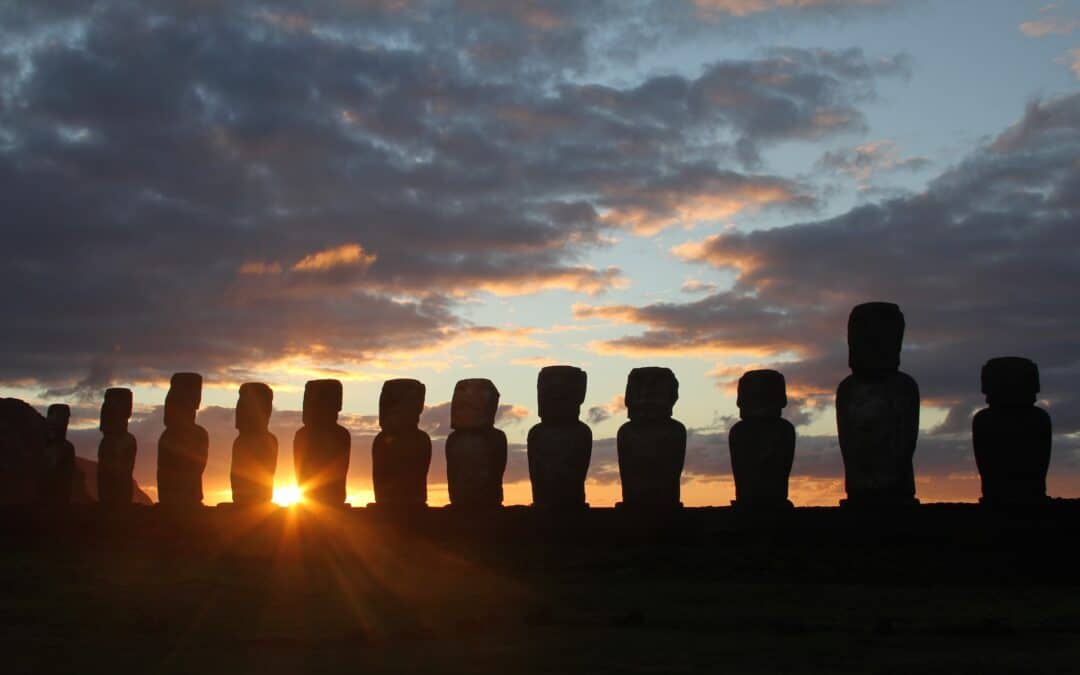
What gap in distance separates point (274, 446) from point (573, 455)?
6420 millimetres

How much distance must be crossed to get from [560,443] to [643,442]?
3.73 ft

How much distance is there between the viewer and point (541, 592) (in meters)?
13.1

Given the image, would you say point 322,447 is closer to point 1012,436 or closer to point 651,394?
point 651,394

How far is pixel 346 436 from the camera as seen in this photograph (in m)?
19.1

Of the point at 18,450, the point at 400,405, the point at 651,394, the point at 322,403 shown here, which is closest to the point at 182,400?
the point at 322,403

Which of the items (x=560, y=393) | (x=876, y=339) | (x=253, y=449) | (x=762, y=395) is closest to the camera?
(x=876, y=339)

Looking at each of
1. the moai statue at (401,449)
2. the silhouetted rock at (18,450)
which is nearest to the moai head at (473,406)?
the moai statue at (401,449)

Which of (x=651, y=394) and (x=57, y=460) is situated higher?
(x=651, y=394)

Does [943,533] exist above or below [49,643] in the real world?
above

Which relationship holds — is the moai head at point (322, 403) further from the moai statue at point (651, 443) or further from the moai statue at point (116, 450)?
the moai statue at point (116, 450)

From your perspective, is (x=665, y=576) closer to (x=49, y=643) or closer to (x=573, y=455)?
(x=573, y=455)

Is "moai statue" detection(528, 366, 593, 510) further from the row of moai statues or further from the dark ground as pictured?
the dark ground

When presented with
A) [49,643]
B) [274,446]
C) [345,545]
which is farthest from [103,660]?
[274,446]

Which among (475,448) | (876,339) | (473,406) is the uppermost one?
(876,339)
